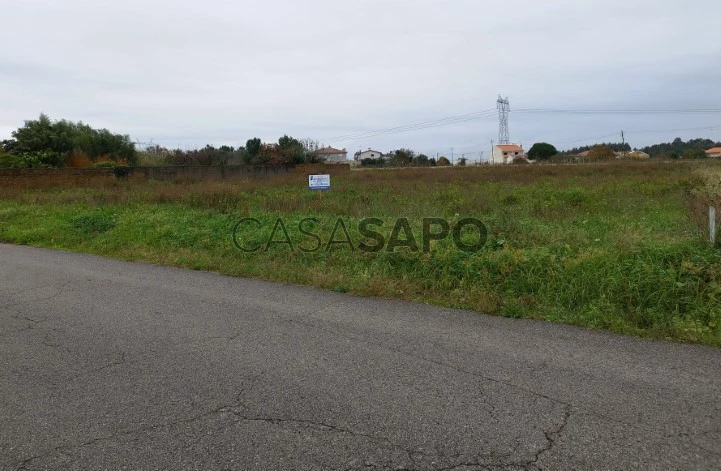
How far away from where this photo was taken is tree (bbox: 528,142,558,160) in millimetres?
79037

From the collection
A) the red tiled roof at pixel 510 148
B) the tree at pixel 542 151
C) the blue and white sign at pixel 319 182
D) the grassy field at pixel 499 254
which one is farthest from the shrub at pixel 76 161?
the red tiled roof at pixel 510 148

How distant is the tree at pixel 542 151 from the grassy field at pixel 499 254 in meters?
68.6

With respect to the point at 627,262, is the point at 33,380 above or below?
below

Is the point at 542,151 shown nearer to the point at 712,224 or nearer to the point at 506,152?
the point at 506,152

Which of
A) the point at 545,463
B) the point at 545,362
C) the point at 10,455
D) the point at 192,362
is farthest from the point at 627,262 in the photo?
the point at 10,455

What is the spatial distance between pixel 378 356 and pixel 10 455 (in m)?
2.58

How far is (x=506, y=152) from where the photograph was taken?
96.8m

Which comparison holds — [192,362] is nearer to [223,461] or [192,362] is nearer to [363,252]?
[223,461]

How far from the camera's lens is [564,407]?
123 inches

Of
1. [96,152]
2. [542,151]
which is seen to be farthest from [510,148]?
[96,152]

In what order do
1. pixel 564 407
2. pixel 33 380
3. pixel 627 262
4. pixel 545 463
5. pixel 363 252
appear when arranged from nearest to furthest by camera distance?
1. pixel 545 463
2. pixel 564 407
3. pixel 33 380
4. pixel 627 262
5. pixel 363 252
